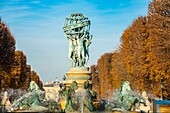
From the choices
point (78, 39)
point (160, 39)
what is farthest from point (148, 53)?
point (78, 39)

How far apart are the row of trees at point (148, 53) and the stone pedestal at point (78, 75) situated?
8179 mm

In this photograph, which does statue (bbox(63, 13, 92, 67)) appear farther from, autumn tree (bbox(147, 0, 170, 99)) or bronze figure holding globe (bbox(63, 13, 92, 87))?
autumn tree (bbox(147, 0, 170, 99))

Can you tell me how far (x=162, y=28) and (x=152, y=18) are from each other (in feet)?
7.36

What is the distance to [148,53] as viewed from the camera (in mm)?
36906

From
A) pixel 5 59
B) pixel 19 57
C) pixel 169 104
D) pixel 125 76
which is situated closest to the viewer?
→ pixel 169 104

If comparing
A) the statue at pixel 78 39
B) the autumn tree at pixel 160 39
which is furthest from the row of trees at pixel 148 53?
the statue at pixel 78 39

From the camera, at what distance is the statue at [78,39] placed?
2631 centimetres

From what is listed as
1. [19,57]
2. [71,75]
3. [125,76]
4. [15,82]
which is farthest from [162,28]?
[19,57]

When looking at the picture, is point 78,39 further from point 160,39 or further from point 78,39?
point 160,39

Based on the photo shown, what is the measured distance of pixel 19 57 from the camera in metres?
56.6

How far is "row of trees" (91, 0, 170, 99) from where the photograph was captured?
31359mm

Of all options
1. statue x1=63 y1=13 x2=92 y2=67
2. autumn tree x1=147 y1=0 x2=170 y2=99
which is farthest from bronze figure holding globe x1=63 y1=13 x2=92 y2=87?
autumn tree x1=147 y1=0 x2=170 y2=99

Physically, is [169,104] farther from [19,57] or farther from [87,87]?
[19,57]

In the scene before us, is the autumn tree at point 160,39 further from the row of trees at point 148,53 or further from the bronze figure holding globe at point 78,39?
the bronze figure holding globe at point 78,39
